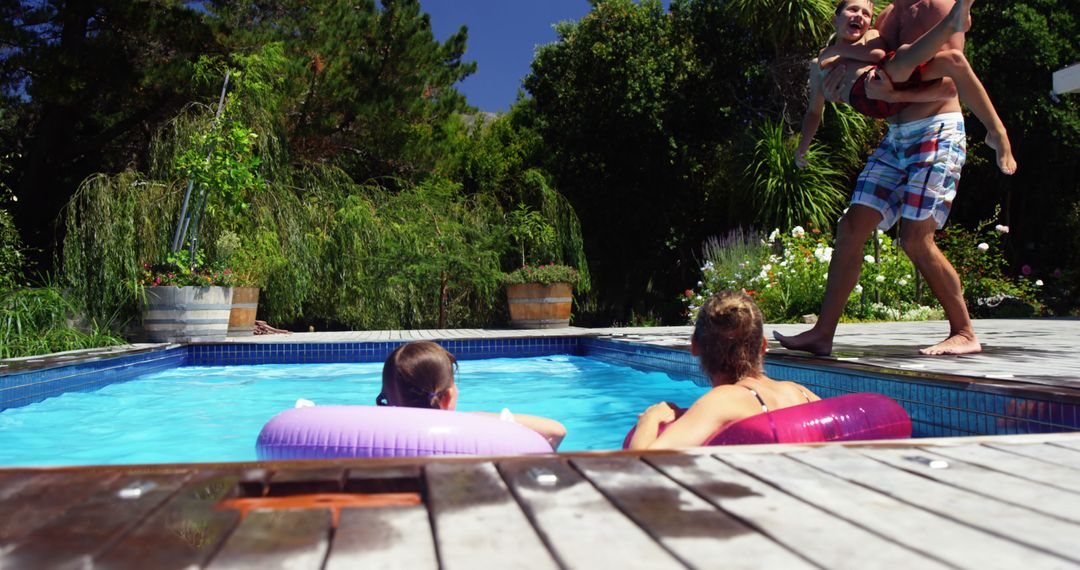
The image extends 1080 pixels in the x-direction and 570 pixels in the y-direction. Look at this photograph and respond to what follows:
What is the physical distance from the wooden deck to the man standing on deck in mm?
2180

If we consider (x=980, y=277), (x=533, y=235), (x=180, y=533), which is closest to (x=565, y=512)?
(x=180, y=533)

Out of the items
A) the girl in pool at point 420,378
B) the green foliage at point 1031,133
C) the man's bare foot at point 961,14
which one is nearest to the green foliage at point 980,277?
the green foliage at point 1031,133

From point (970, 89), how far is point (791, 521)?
3.09m

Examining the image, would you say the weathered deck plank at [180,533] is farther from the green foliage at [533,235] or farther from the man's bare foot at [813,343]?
the green foliage at [533,235]

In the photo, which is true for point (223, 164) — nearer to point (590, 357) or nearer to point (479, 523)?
point (590, 357)

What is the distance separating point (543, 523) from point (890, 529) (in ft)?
1.69

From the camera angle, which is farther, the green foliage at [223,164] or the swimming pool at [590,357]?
the green foliage at [223,164]

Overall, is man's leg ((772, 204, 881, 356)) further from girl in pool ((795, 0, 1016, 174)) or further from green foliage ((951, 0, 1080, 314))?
green foliage ((951, 0, 1080, 314))

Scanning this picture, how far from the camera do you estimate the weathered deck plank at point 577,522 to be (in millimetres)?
1148

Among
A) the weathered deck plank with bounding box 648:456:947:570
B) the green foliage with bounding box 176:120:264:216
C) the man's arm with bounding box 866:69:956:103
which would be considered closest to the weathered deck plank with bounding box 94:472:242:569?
the weathered deck plank with bounding box 648:456:947:570

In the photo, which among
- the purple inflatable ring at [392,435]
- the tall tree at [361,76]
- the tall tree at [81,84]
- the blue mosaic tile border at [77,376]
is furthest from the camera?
the tall tree at [361,76]

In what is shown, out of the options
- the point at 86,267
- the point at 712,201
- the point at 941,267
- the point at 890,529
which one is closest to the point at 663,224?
the point at 712,201

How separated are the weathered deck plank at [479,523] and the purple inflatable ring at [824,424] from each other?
89 cm

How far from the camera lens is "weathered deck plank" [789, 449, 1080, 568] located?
1186mm
